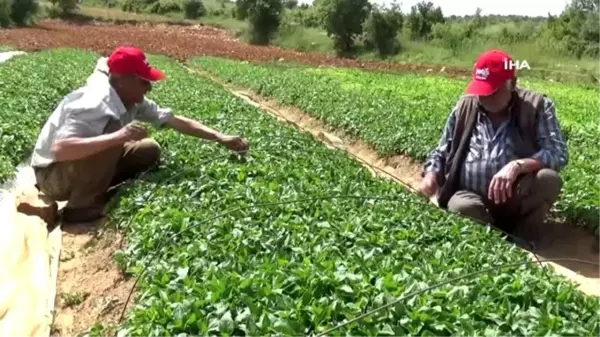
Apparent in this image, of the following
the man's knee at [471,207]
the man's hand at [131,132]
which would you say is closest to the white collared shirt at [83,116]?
the man's hand at [131,132]

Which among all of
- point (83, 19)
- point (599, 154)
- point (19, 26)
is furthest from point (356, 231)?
point (83, 19)

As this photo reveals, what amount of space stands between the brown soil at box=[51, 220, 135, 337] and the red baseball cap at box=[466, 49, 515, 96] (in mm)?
3420

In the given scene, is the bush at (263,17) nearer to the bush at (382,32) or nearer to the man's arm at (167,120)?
the bush at (382,32)

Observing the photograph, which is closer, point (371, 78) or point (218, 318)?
point (218, 318)

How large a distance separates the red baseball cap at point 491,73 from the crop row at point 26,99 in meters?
5.71

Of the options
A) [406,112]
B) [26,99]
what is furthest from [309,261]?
[406,112]

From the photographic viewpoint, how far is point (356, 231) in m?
5.36

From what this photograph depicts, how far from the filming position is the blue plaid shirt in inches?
274

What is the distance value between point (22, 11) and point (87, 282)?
63.0m

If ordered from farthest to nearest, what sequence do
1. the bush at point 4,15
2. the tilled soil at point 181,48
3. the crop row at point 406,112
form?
the bush at point 4,15
the tilled soil at point 181,48
the crop row at point 406,112

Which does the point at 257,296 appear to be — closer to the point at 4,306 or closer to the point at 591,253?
the point at 4,306

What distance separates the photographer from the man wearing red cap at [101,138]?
689cm

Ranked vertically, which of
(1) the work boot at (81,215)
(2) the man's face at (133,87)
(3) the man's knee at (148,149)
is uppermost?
(2) the man's face at (133,87)

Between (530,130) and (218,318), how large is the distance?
4.21m
